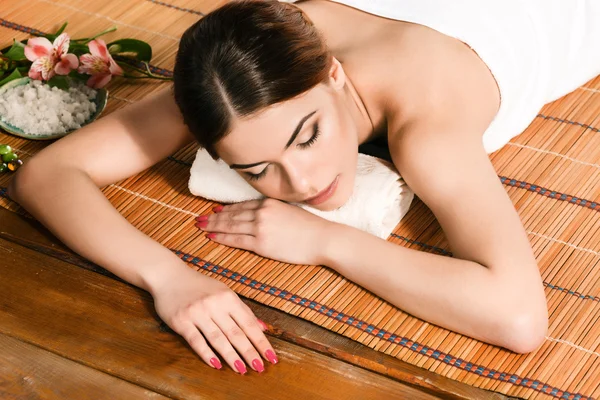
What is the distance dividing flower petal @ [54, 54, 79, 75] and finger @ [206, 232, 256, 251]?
25.1 inches

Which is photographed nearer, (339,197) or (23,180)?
(339,197)

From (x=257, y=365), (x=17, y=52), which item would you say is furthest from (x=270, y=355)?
(x=17, y=52)

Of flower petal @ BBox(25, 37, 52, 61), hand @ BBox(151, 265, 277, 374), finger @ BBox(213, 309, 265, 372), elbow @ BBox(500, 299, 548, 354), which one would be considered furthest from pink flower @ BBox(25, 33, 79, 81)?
elbow @ BBox(500, 299, 548, 354)

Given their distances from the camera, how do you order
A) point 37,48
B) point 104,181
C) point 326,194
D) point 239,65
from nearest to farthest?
point 239,65 → point 326,194 → point 104,181 → point 37,48

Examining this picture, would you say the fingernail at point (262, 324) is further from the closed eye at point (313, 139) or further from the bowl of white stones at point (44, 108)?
the bowl of white stones at point (44, 108)

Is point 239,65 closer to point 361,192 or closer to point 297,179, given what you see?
point 297,179

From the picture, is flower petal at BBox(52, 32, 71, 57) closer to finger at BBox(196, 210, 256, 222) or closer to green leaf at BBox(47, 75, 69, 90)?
green leaf at BBox(47, 75, 69, 90)

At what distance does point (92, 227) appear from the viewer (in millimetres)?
1792

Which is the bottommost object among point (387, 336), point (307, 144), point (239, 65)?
point (387, 336)

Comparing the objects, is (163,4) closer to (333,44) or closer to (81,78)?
(81,78)

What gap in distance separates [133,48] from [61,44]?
0.76ft

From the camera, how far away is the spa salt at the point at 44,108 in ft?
7.22

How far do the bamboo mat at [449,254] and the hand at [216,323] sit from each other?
0.40ft

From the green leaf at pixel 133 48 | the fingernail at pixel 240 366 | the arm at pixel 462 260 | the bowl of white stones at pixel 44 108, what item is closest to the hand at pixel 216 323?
the fingernail at pixel 240 366
